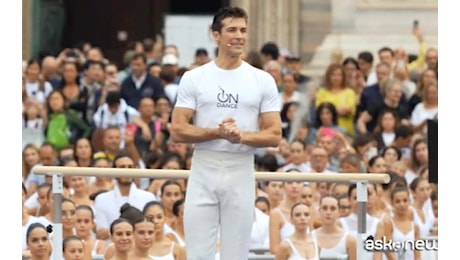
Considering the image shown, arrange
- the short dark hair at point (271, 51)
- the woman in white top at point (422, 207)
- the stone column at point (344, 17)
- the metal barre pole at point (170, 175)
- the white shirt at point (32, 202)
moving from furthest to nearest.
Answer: the stone column at point (344, 17), the short dark hair at point (271, 51), the white shirt at point (32, 202), the woman in white top at point (422, 207), the metal barre pole at point (170, 175)

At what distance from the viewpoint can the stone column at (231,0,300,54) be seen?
25734 millimetres

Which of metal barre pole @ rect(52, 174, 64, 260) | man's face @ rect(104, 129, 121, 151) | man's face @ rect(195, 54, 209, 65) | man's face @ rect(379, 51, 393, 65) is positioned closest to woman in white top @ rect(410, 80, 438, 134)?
man's face @ rect(379, 51, 393, 65)

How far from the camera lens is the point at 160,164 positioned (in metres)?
17.0

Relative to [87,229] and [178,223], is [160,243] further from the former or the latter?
[178,223]

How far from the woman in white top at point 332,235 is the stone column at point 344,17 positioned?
9575 millimetres

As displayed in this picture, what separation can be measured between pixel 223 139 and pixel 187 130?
0.68 feet

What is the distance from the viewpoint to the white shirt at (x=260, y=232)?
14.8m

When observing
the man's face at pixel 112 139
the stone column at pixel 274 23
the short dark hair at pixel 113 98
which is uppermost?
the stone column at pixel 274 23

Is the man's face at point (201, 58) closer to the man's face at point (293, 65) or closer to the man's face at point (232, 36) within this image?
the man's face at point (293, 65)

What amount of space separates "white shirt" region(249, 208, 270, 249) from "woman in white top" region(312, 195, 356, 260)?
425 millimetres

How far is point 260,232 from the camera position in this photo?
49.0 ft

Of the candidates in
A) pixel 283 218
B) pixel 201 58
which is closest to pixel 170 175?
pixel 283 218

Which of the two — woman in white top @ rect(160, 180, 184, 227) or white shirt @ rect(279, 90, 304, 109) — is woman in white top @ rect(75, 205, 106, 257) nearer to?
woman in white top @ rect(160, 180, 184, 227)

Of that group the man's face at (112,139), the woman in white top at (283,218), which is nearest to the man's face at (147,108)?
the man's face at (112,139)
